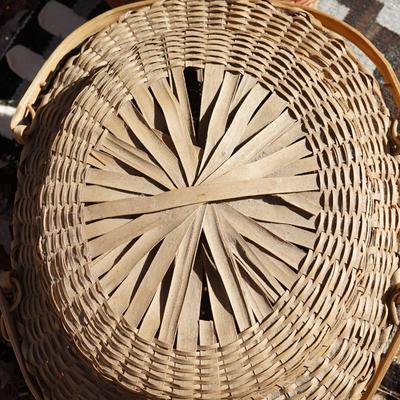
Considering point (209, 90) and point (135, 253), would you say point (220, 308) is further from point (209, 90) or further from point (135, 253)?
point (209, 90)

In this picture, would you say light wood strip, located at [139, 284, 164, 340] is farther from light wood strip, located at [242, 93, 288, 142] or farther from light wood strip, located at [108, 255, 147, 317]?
light wood strip, located at [242, 93, 288, 142]

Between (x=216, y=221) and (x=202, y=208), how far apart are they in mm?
20

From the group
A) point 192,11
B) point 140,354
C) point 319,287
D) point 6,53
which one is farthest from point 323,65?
point 6,53

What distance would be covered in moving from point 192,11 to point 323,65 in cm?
17

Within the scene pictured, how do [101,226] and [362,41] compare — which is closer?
[101,226]

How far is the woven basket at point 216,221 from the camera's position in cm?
71

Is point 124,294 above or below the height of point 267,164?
below

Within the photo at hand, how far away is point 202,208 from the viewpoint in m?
0.72

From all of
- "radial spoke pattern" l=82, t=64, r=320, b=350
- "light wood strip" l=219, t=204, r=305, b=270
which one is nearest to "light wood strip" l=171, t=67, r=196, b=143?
"radial spoke pattern" l=82, t=64, r=320, b=350

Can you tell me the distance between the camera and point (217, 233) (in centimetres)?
71

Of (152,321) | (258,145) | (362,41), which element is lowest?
(152,321)

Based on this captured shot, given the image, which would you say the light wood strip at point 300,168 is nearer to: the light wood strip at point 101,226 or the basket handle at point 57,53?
the light wood strip at point 101,226

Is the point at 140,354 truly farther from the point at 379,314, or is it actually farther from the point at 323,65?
the point at 323,65

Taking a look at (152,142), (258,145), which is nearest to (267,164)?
(258,145)
